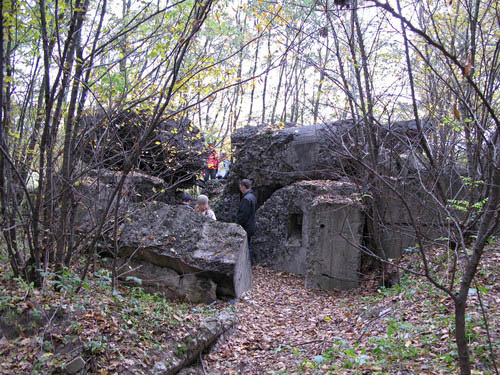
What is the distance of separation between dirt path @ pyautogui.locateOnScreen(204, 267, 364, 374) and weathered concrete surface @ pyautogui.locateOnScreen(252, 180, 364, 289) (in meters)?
0.42

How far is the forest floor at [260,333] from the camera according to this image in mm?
3178

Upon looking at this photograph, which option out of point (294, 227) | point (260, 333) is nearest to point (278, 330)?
point (260, 333)

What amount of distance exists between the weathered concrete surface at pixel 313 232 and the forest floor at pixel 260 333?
1193 mm

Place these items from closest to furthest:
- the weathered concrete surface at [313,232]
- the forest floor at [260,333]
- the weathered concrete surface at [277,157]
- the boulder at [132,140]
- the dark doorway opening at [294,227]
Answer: the forest floor at [260,333] → the boulder at [132,140] → the weathered concrete surface at [313,232] → the dark doorway opening at [294,227] → the weathered concrete surface at [277,157]

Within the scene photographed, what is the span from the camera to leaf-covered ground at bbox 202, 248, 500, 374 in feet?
10.5

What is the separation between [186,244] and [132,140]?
90.1 inches

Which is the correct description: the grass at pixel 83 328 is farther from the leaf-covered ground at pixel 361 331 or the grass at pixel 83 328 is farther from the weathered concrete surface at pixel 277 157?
the weathered concrete surface at pixel 277 157

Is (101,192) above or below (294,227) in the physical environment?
above

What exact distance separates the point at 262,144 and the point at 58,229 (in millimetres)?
6234

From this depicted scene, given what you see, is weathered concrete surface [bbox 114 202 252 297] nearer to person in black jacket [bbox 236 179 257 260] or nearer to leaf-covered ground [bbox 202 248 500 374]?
leaf-covered ground [bbox 202 248 500 374]

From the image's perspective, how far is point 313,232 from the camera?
7.05 meters

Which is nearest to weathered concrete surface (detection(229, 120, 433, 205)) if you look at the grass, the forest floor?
the forest floor

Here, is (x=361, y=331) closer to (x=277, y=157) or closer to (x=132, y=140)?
(x=132, y=140)

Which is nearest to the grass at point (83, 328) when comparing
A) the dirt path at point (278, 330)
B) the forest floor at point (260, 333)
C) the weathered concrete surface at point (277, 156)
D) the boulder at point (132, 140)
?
the forest floor at point (260, 333)
